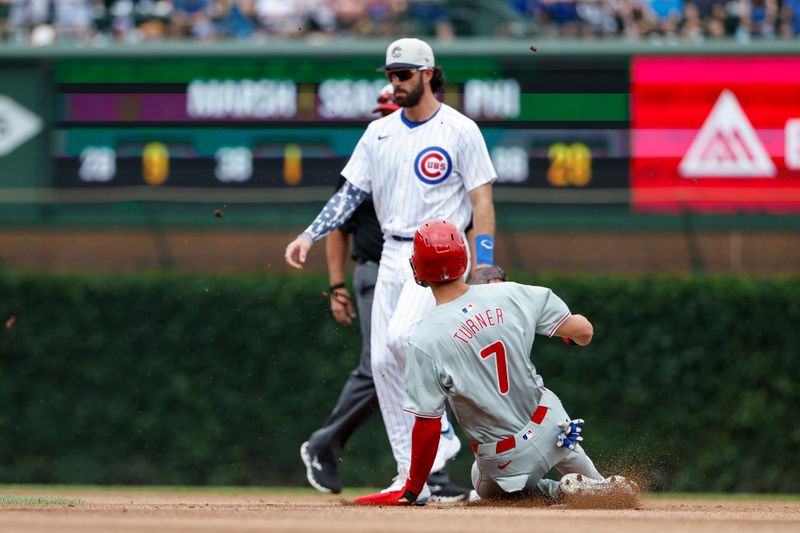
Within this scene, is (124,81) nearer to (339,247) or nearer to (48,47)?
(48,47)

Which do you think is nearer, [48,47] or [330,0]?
[48,47]

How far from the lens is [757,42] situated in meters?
12.7

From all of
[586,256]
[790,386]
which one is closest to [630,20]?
[586,256]

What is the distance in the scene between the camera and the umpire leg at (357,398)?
746 centimetres

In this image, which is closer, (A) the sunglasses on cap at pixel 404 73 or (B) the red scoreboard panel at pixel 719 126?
(A) the sunglasses on cap at pixel 404 73

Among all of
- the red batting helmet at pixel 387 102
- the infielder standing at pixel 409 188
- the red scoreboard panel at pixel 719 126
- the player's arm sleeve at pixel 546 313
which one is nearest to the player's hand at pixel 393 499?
the infielder standing at pixel 409 188

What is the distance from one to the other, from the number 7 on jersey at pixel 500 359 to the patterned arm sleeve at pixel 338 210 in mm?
1444

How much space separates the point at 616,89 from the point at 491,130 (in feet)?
3.79

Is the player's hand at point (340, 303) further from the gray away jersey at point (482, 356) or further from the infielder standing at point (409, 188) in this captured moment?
the gray away jersey at point (482, 356)

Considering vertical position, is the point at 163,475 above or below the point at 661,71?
below

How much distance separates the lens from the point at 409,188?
6.82m

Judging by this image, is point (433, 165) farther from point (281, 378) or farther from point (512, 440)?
point (281, 378)

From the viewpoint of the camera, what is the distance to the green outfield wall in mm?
10742

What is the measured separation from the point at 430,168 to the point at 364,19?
23.8 ft
